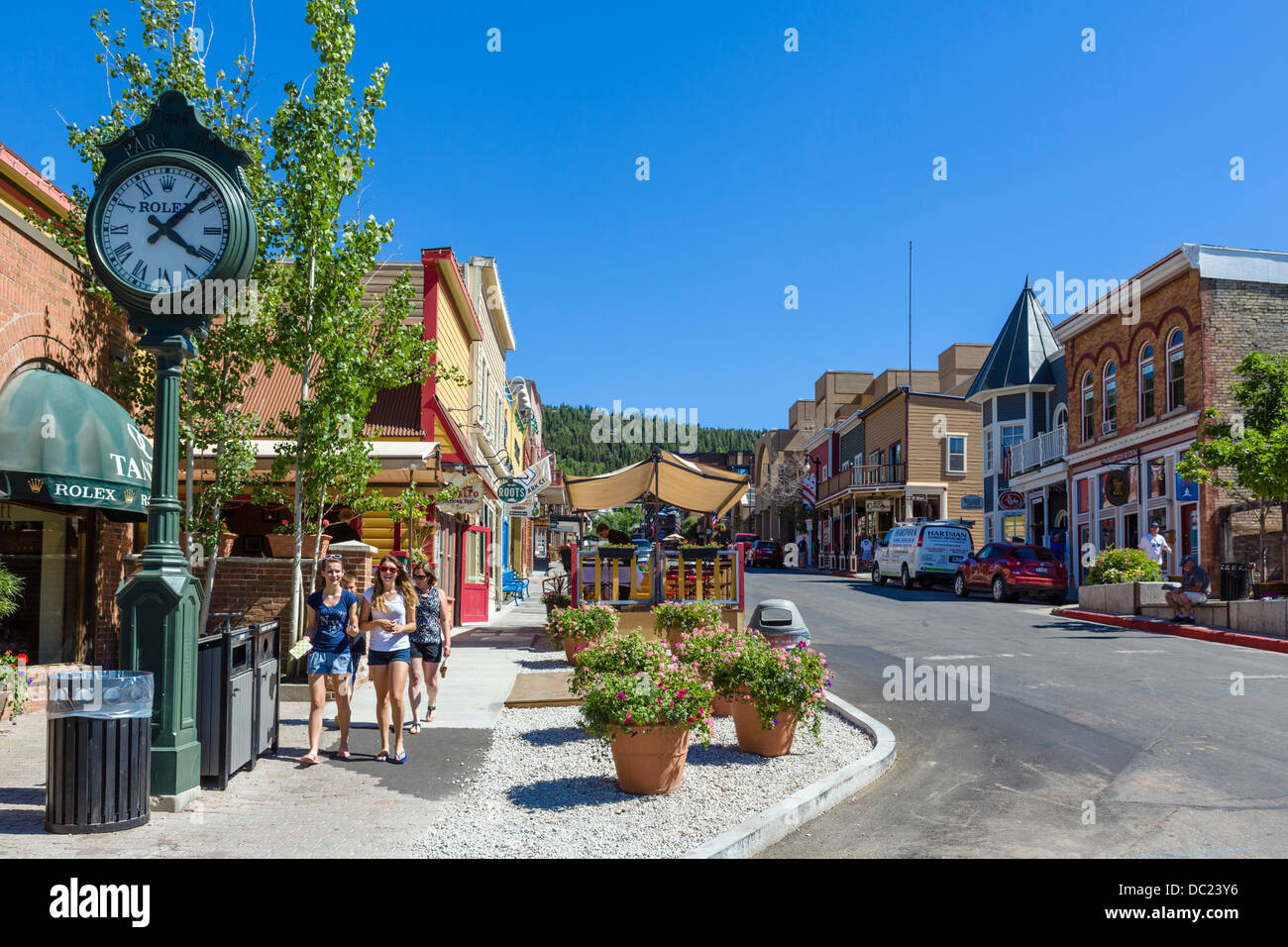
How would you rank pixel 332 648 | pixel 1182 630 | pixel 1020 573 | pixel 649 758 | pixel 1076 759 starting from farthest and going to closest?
pixel 1020 573, pixel 1182 630, pixel 332 648, pixel 1076 759, pixel 649 758

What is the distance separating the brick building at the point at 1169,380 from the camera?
78.6 ft

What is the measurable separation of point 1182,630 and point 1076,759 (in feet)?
37.4

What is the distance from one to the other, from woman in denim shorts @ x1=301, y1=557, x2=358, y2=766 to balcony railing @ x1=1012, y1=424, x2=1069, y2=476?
29.6m

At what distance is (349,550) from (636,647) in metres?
4.90

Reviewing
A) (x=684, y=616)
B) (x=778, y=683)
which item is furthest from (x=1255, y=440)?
(x=778, y=683)

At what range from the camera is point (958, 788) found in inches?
280

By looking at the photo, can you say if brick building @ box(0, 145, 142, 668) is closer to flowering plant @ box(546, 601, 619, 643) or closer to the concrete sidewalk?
the concrete sidewalk

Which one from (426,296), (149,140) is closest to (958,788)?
(149,140)

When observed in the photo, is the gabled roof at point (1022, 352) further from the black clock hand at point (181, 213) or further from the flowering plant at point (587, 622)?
the black clock hand at point (181, 213)

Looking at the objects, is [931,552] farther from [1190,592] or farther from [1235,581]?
[1235,581]

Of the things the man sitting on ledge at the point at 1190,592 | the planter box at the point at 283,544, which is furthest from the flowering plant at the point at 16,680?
the man sitting on ledge at the point at 1190,592

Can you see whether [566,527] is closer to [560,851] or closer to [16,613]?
[16,613]

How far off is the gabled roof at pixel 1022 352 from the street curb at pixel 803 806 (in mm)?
30615

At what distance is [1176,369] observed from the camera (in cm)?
2588
